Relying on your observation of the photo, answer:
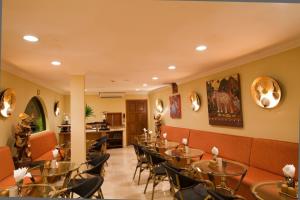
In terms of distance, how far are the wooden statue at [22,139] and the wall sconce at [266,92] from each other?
4.43 m

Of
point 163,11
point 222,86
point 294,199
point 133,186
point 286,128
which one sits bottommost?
point 133,186

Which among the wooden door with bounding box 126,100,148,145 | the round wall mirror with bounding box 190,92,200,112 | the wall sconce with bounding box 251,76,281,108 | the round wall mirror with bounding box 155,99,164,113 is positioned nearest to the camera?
the wall sconce with bounding box 251,76,281,108

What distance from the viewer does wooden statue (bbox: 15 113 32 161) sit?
3.91 metres

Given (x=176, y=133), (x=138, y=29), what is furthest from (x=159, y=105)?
(x=138, y=29)

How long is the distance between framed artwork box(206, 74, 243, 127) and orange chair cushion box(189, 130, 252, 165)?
299mm

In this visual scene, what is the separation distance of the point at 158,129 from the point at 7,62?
18.1 ft

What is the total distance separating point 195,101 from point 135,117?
→ 4.58 m

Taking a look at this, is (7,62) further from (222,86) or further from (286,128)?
(286,128)

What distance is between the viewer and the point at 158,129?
7.94m

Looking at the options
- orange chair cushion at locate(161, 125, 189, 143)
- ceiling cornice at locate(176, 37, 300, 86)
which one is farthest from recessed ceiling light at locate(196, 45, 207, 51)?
orange chair cushion at locate(161, 125, 189, 143)

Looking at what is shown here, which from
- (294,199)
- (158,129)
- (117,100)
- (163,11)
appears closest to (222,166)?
(294,199)

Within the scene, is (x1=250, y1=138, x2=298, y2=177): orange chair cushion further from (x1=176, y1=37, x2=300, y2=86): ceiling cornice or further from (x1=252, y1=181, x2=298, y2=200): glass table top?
(x1=176, y1=37, x2=300, y2=86): ceiling cornice

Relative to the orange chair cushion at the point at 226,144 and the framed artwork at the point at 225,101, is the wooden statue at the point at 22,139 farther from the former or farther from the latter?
the framed artwork at the point at 225,101

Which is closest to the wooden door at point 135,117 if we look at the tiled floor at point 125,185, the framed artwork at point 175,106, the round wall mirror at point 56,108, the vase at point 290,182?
the framed artwork at point 175,106
